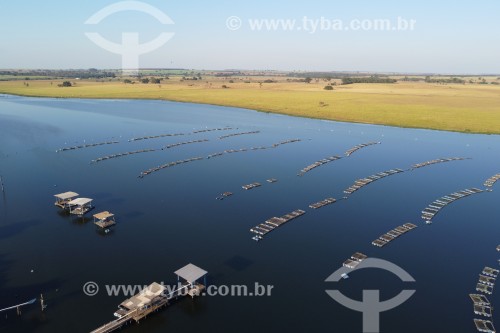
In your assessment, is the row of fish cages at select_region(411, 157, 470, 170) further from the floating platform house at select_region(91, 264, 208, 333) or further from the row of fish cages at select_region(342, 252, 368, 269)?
the floating platform house at select_region(91, 264, 208, 333)

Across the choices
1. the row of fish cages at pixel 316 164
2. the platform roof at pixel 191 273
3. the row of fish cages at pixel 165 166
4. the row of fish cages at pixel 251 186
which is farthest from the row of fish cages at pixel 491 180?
the platform roof at pixel 191 273

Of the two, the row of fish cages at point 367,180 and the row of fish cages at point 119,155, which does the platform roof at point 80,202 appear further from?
the row of fish cages at point 367,180

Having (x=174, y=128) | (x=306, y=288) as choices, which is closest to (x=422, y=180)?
(x=306, y=288)

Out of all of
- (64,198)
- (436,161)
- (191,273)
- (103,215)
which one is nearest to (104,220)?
(103,215)

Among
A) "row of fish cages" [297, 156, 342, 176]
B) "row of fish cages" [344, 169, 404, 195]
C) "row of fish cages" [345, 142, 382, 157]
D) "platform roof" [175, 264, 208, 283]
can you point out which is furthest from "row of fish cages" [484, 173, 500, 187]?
"platform roof" [175, 264, 208, 283]

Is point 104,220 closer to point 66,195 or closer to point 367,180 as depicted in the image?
point 66,195

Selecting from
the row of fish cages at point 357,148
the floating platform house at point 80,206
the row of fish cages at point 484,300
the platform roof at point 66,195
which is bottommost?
the row of fish cages at point 484,300
